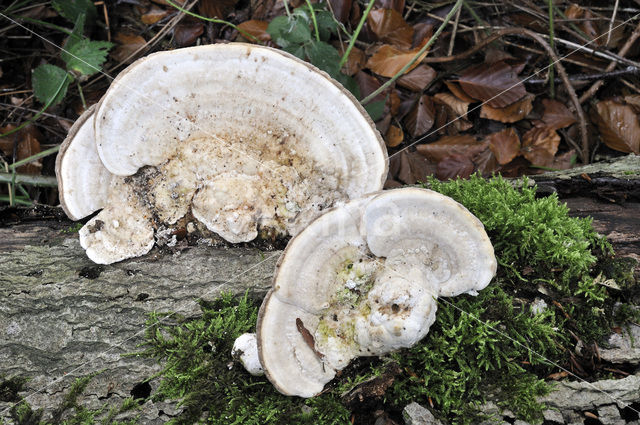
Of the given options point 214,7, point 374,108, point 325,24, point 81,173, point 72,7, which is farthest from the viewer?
point 214,7

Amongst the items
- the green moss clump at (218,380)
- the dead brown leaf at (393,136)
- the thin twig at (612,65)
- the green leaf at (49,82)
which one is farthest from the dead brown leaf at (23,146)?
the thin twig at (612,65)

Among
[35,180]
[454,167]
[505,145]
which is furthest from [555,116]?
[35,180]

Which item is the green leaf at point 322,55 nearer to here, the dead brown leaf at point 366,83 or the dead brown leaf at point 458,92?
the dead brown leaf at point 366,83

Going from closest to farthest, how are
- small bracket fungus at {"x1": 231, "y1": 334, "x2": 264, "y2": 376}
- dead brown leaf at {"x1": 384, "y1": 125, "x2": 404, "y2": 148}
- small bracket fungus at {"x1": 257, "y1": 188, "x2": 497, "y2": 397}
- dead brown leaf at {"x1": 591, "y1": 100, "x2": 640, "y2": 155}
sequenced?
small bracket fungus at {"x1": 257, "y1": 188, "x2": 497, "y2": 397}
small bracket fungus at {"x1": 231, "y1": 334, "x2": 264, "y2": 376}
dead brown leaf at {"x1": 591, "y1": 100, "x2": 640, "y2": 155}
dead brown leaf at {"x1": 384, "y1": 125, "x2": 404, "y2": 148}

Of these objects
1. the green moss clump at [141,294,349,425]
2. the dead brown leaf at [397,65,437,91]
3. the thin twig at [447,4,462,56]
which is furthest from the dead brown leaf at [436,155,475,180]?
the green moss clump at [141,294,349,425]

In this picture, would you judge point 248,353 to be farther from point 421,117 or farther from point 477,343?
point 421,117

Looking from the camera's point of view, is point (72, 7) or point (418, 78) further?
point (418, 78)

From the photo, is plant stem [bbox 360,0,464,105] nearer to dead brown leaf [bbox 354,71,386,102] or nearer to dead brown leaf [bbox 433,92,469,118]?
dead brown leaf [bbox 354,71,386,102]
